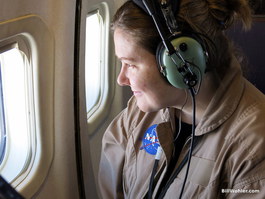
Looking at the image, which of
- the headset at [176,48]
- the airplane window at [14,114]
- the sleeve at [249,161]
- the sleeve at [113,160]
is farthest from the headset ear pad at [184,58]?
the airplane window at [14,114]

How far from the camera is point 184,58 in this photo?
1022 mm

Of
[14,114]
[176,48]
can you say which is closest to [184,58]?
[176,48]

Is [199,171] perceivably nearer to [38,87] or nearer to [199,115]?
[199,115]

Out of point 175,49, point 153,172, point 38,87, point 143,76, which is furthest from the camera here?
point 38,87

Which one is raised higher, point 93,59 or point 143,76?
point 93,59

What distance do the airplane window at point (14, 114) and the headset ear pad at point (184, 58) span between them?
51cm

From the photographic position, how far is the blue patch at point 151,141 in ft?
4.23

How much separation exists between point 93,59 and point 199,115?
1.46 feet

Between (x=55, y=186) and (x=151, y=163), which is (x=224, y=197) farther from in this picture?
(x=55, y=186)

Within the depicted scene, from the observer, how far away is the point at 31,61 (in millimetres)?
1320

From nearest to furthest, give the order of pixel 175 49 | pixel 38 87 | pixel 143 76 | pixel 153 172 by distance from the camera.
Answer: pixel 175 49 < pixel 143 76 < pixel 153 172 < pixel 38 87

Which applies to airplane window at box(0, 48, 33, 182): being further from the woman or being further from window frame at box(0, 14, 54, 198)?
the woman

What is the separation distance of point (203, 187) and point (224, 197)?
→ 0.06 m

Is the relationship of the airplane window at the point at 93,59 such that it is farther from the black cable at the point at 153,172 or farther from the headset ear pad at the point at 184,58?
the headset ear pad at the point at 184,58
